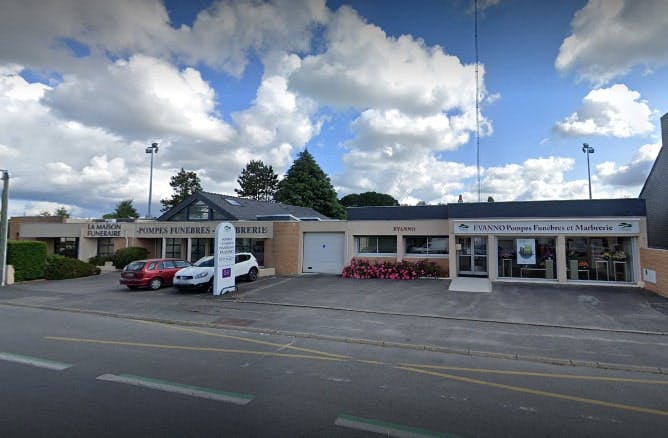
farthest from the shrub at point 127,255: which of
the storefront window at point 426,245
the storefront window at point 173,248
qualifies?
the storefront window at point 426,245

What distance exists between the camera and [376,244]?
72.6ft

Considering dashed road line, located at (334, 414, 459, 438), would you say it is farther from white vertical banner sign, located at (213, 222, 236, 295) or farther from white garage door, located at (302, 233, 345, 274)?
white garage door, located at (302, 233, 345, 274)

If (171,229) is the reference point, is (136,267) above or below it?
below

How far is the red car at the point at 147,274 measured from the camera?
57.7 ft

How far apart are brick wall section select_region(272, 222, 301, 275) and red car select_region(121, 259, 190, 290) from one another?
6.32 m

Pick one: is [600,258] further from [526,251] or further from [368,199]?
[368,199]

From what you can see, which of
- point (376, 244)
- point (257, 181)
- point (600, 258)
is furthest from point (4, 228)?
point (257, 181)

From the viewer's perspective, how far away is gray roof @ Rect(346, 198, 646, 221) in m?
17.3

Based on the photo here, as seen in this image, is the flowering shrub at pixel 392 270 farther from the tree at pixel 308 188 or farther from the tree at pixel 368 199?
the tree at pixel 368 199

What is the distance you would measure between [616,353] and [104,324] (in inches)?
515

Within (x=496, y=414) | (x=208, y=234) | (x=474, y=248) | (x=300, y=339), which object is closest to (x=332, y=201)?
(x=208, y=234)

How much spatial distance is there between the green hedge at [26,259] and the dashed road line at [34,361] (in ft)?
56.6

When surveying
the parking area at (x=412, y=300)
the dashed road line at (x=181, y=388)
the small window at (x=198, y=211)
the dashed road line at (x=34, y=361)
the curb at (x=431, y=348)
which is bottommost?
the curb at (x=431, y=348)

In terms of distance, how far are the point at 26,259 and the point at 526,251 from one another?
89.6ft
